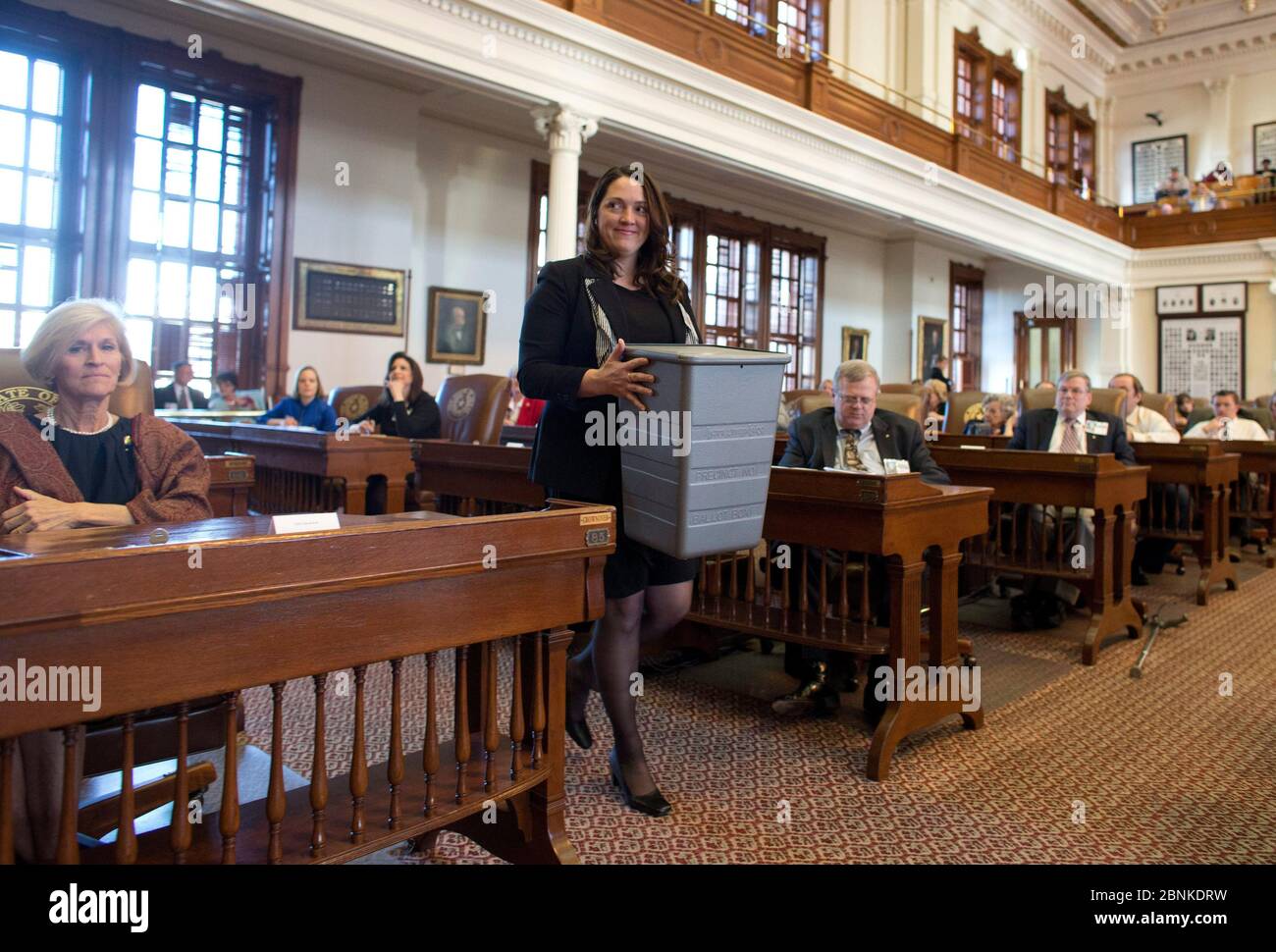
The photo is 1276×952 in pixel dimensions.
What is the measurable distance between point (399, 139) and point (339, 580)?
802 centimetres

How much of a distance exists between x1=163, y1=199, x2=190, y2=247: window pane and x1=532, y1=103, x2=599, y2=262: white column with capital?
299 centimetres

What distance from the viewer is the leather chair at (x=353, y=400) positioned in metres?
6.16

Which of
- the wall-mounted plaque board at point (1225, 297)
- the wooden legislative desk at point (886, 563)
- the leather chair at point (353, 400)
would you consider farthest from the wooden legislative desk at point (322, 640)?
the wall-mounted plaque board at point (1225, 297)

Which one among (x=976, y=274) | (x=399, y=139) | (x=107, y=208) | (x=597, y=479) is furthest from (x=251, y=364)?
(x=976, y=274)

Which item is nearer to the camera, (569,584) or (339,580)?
(339,580)

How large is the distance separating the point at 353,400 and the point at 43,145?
3.24 m

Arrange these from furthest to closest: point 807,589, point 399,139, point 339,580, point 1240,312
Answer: point 1240,312
point 399,139
point 807,589
point 339,580

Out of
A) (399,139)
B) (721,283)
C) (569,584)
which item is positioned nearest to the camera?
(569,584)

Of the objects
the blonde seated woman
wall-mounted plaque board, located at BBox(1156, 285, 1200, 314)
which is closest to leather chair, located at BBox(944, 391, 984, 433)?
the blonde seated woman

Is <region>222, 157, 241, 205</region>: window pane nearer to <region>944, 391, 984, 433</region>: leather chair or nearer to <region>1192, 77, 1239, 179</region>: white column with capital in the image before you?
<region>944, 391, 984, 433</region>: leather chair

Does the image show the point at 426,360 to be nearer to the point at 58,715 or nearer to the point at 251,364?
the point at 251,364

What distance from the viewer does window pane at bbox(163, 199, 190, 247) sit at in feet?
24.1

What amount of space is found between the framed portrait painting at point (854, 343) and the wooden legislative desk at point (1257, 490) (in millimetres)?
7514

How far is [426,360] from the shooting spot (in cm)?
898
